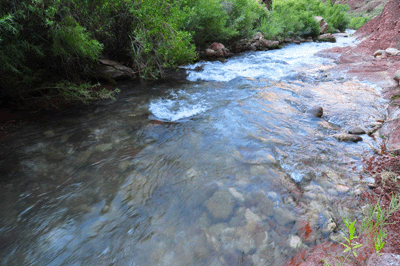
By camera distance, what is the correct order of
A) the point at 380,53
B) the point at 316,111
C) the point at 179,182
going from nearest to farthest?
the point at 179,182, the point at 316,111, the point at 380,53

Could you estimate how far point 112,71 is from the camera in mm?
5996

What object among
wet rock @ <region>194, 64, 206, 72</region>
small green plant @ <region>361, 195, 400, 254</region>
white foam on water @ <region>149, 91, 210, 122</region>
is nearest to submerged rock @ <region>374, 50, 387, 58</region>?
wet rock @ <region>194, 64, 206, 72</region>

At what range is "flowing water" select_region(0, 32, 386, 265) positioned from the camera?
195 cm

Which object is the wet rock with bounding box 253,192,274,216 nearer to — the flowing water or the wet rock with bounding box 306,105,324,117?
the flowing water

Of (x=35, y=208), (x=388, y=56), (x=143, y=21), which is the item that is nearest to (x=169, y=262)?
(x=35, y=208)

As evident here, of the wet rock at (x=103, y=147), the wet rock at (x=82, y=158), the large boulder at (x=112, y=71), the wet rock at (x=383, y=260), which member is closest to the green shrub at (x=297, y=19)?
the large boulder at (x=112, y=71)

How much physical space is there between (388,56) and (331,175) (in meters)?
7.70

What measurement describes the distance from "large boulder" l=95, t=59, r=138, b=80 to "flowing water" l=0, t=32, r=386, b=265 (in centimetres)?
133

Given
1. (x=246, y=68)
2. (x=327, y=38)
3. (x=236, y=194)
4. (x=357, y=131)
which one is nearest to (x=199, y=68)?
(x=246, y=68)

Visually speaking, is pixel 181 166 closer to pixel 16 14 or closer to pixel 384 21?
pixel 16 14

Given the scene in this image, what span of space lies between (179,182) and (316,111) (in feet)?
11.3

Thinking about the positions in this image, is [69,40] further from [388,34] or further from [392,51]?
[388,34]

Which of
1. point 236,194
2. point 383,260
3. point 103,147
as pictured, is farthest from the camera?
point 103,147

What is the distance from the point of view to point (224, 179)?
8.92 feet
